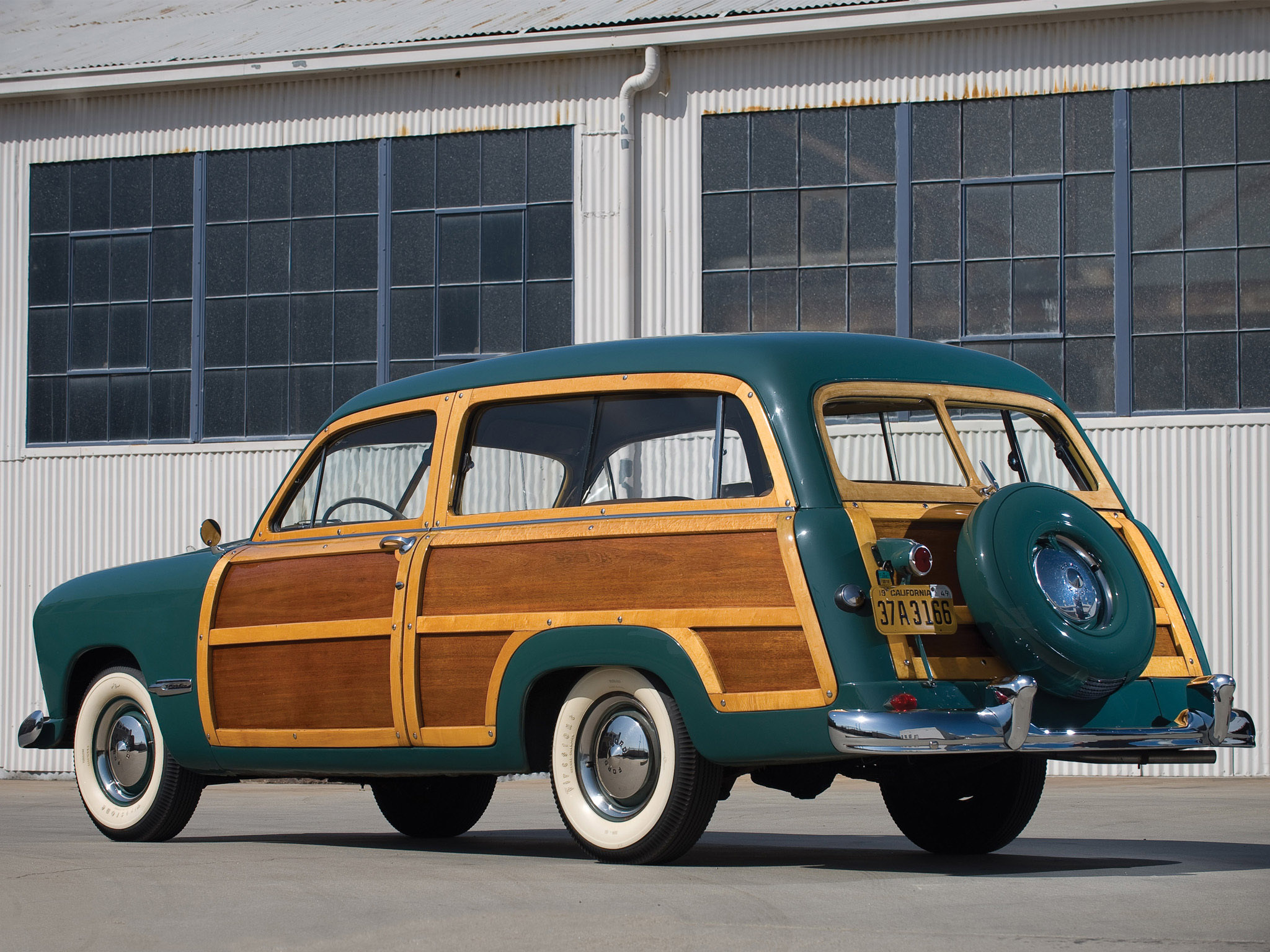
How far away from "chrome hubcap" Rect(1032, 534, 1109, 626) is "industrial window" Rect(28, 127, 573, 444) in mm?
11397

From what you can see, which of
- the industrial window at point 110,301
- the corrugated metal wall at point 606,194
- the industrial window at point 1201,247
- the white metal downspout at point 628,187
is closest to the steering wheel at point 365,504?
the corrugated metal wall at point 606,194

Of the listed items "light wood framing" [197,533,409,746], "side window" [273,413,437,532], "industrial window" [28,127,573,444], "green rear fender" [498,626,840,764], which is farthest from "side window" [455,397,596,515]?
"industrial window" [28,127,573,444]

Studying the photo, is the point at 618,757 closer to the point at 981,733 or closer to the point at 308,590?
the point at 981,733

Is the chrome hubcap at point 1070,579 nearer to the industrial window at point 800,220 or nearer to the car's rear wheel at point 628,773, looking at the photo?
the car's rear wheel at point 628,773

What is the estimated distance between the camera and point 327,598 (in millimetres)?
8055

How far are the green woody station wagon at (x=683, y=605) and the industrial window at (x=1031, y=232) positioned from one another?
29.1 ft

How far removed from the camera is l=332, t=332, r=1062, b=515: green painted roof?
22.3 feet

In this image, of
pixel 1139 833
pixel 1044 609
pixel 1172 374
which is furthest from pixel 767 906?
pixel 1172 374

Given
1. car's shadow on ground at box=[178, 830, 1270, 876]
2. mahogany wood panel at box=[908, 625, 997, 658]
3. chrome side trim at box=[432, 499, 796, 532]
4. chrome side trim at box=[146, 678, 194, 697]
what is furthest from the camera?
chrome side trim at box=[146, 678, 194, 697]

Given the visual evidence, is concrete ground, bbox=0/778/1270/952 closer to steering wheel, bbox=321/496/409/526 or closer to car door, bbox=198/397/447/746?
car door, bbox=198/397/447/746

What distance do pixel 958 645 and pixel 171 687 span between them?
394cm

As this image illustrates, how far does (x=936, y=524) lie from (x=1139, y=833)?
3673mm

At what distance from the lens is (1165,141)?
54.1 ft

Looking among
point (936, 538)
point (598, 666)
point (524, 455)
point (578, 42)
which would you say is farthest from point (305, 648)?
point (578, 42)
